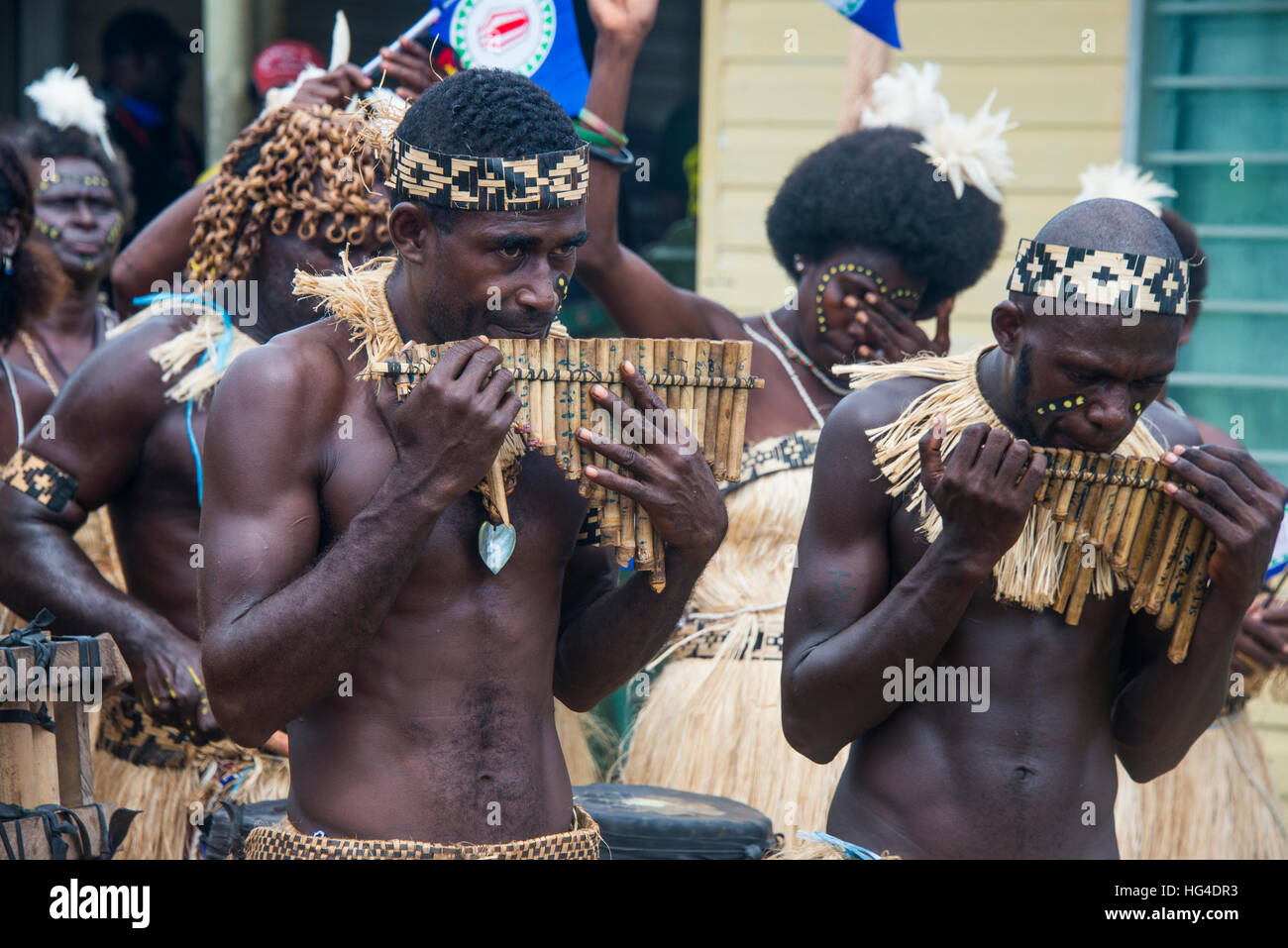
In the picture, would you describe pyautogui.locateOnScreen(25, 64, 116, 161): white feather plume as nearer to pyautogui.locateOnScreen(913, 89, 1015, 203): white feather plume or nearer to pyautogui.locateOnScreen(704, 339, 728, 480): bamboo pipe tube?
pyautogui.locateOnScreen(913, 89, 1015, 203): white feather plume

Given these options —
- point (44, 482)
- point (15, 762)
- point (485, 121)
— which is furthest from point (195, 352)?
point (485, 121)

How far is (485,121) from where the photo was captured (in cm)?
284

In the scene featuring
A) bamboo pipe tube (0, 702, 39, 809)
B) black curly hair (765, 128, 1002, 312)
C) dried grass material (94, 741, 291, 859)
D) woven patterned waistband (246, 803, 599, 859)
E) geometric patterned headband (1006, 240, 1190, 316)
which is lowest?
dried grass material (94, 741, 291, 859)

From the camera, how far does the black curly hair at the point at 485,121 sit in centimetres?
282

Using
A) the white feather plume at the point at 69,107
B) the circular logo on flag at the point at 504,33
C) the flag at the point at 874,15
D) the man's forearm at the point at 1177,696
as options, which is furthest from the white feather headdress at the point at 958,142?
the white feather plume at the point at 69,107

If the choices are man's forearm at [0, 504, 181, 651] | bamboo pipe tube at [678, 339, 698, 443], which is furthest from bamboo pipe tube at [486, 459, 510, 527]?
man's forearm at [0, 504, 181, 651]

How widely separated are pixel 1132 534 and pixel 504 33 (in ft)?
7.31

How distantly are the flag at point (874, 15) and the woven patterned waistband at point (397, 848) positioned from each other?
2.81m

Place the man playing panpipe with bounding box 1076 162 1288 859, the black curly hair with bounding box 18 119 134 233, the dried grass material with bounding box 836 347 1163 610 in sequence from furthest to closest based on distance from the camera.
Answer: the black curly hair with bounding box 18 119 134 233, the man playing panpipe with bounding box 1076 162 1288 859, the dried grass material with bounding box 836 347 1163 610

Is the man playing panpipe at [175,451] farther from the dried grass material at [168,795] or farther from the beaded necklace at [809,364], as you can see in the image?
the beaded necklace at [809,364]

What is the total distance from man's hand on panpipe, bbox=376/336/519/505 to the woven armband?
5.65 feet

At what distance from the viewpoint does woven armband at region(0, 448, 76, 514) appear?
4.03 m
